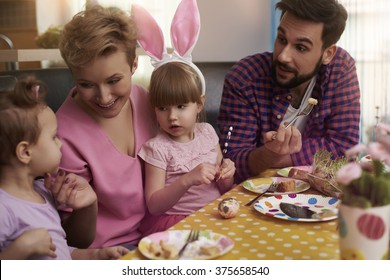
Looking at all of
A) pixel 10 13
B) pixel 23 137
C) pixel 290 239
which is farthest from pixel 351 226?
pixel 10 13

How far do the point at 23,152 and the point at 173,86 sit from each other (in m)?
0.49

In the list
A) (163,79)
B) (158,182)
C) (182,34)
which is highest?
(182,34)

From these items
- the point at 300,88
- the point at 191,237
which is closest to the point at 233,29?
the point at 300,88

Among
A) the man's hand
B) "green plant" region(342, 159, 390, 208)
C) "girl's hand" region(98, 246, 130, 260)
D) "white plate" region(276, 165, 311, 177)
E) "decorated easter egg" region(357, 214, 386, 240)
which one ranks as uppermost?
"green plant" region(342, 159, 390, 208)

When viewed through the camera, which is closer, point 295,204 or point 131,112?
point 295,204

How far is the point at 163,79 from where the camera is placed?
1.49 m

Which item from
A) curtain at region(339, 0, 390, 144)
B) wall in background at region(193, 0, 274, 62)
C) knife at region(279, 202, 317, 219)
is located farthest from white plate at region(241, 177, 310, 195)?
wall in background at region(193, 0, 274, 62)

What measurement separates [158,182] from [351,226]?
0.77 metres

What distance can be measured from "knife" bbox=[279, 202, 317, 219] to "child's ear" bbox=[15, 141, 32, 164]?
0.57 m

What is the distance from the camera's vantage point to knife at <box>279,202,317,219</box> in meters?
1.11

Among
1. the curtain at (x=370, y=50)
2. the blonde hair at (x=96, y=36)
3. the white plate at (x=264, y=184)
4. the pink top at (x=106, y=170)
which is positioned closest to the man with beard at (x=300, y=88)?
the white plate at (x=264, y=184)

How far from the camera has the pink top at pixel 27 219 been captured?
1.10 metres

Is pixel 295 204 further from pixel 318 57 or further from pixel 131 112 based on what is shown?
pixel 318 57

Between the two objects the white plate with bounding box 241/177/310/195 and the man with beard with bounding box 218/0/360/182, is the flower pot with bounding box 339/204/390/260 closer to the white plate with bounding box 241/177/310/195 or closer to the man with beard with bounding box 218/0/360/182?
the white plate with bounding box 241/177/310/195
